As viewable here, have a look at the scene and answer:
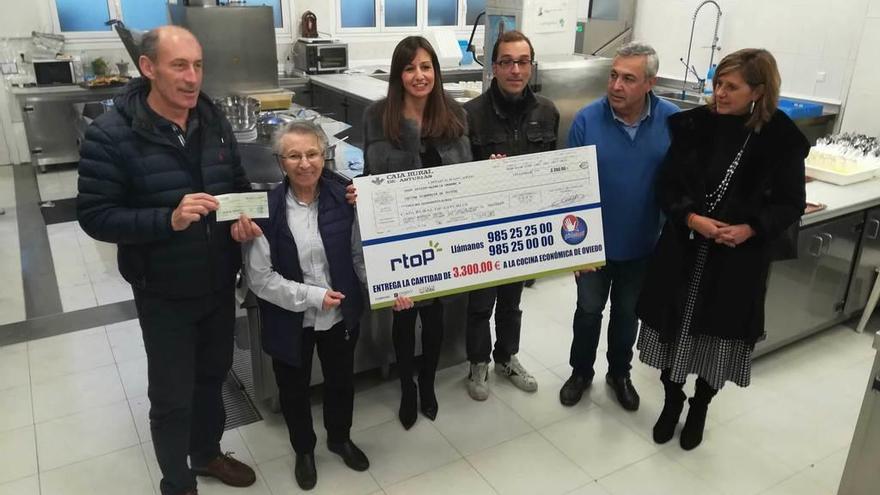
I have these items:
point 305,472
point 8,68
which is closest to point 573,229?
point 305,472

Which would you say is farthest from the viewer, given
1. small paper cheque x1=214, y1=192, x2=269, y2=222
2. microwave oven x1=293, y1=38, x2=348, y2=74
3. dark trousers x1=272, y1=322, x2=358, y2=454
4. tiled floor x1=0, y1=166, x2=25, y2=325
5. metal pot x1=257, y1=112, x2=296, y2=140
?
microwave oven x1=293, y1=38, x2=348, y2=74

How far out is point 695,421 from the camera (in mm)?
2467

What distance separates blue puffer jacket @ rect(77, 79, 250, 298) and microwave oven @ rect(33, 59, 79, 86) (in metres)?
4.75

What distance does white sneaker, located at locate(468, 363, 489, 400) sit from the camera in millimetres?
2781

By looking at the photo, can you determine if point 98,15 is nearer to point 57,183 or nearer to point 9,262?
point 57,183

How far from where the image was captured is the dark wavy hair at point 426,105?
2.11 meters

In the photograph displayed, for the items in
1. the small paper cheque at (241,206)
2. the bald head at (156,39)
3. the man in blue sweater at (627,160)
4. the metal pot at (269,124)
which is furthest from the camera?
the metal pot at (269,124)

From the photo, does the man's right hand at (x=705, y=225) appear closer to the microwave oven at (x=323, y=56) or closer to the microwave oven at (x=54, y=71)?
the microwave oven at (x=323, y=56)

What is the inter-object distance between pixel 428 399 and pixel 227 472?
804 mm

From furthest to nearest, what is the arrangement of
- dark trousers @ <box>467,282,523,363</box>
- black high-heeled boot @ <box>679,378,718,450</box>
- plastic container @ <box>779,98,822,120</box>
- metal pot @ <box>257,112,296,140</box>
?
plastic container @ <box>779,98,822,120</box>, metal pot @ <box>257,112,296,140</box>, dark trousers @ <box>467,282,523,363</box>, black high-heeled boot @ <box>679,378,718,450</box>

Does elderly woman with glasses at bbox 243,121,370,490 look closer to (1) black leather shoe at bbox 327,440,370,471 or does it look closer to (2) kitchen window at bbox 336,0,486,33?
(1) black leather shoe at bbox 327,440,370,471

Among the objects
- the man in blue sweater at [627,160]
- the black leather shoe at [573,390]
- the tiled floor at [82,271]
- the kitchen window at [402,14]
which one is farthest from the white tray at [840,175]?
the kitchen window at [402,14]

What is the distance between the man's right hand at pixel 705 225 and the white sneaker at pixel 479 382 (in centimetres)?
109

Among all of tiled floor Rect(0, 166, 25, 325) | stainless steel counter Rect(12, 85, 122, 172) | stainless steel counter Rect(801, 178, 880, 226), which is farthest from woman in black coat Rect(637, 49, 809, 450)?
stainless steel counter Rect(12, 85, 122, 172)
